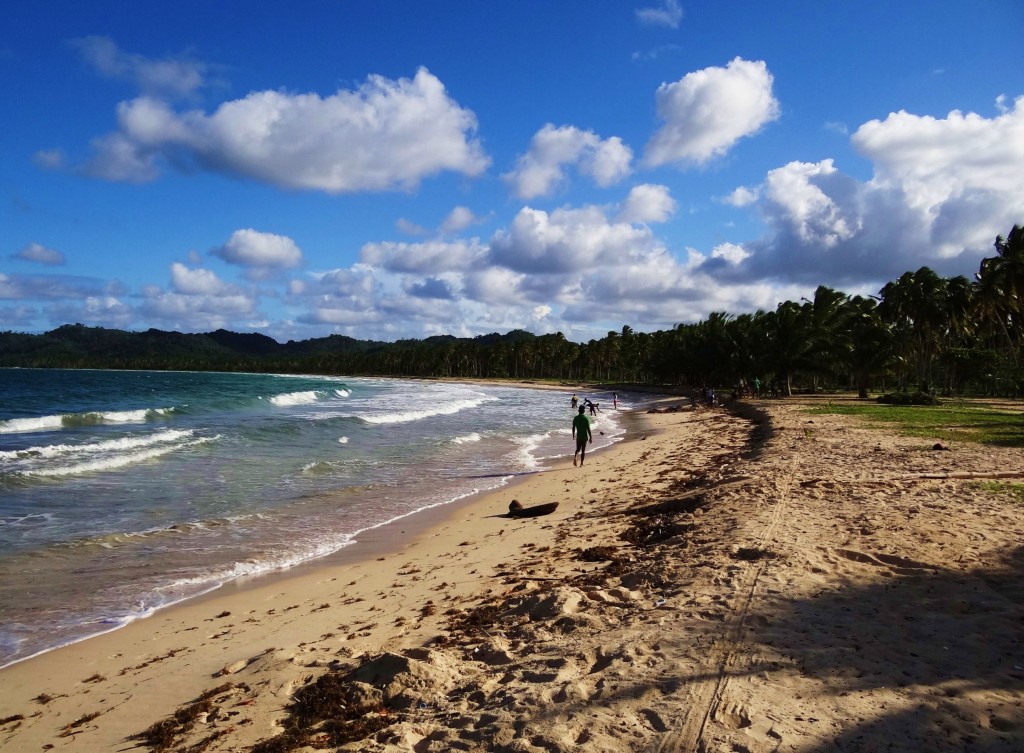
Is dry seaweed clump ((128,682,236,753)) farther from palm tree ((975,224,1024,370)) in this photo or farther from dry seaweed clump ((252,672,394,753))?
palm tree ((975,224,1024,370))

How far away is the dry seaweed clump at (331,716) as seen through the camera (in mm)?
3930

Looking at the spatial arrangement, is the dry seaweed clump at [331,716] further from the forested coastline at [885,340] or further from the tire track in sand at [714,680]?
the forested coastline at [885,340]

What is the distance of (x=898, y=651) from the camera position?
4.23m

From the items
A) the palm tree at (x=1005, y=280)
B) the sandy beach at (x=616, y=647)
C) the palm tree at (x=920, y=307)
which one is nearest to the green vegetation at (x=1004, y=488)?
the sandy beach at (x=616, y=647)

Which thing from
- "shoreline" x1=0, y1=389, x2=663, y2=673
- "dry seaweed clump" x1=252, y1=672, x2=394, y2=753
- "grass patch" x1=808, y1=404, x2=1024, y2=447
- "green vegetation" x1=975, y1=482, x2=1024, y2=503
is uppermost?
"green vegetation" x1=975, y1=482, x2=1024, y2=503

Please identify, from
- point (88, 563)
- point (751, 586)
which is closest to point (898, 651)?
→ point (751, 586)

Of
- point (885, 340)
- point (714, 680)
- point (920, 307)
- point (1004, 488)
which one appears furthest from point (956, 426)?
point (920, 307)

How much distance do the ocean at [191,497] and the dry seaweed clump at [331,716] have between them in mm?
3970

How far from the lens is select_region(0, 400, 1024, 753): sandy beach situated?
364 centimetres

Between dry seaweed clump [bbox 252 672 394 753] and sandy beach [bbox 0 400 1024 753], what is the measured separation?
18 mm

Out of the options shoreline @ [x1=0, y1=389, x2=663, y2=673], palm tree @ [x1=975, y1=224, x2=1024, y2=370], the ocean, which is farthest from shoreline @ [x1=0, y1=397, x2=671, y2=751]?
palm tree @ [x1=975, y1=224, x2=1024, y2=370]

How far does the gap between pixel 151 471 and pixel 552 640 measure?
1581 centimetres

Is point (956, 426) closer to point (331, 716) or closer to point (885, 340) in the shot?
point (331, 716)

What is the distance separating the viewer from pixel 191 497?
542 inches
